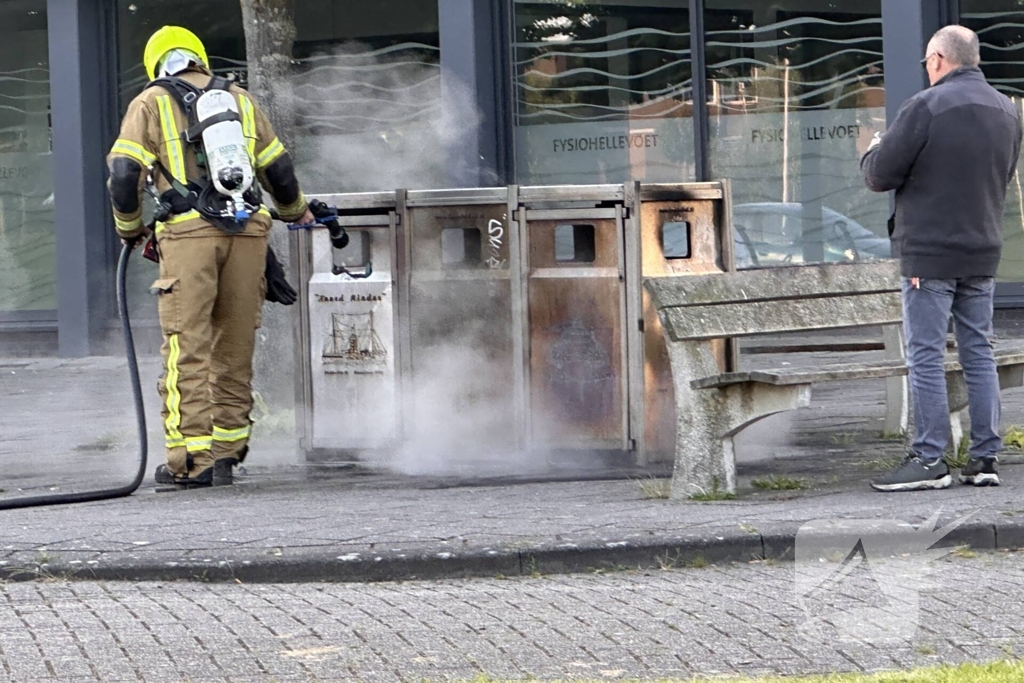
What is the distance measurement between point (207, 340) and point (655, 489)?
2066 millimetres

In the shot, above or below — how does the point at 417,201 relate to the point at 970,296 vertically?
above

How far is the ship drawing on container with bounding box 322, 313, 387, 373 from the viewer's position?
7.94m

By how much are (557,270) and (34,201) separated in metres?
9.47

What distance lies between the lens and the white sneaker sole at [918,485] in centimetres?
637

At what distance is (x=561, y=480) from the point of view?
7.23 metres

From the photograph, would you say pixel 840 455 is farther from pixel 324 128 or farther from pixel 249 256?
pixel 324 128

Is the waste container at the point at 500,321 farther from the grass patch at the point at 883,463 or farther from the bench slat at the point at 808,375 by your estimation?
the bench slat at the point at 808,375

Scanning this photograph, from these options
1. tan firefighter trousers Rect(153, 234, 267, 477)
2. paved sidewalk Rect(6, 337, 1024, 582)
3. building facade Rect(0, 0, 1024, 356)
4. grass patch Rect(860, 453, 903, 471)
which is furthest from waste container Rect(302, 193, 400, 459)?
building facade Rect(0, 0, 1024, 356)

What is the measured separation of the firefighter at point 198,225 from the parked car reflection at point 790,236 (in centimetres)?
671

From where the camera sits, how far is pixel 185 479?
7.27 metres

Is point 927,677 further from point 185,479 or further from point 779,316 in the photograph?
point 185,479

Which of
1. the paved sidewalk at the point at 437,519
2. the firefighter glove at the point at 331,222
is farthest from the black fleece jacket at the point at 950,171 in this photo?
the firefighter glove at the point at 331,222

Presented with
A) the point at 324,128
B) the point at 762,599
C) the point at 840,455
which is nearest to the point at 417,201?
the point at 840,455

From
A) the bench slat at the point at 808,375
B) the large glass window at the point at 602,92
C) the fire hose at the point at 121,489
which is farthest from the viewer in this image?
the large glass window at the point at 602,92
